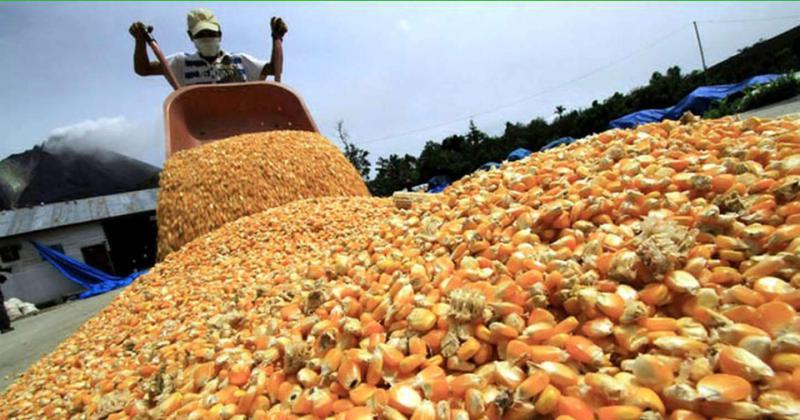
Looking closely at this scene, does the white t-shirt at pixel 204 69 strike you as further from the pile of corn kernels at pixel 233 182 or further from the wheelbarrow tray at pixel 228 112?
the pile of corn kernels at pixel 233 182

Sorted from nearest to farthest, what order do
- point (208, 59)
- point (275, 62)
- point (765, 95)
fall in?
point (208, 59)
point (275, 62)
point (765, 95)

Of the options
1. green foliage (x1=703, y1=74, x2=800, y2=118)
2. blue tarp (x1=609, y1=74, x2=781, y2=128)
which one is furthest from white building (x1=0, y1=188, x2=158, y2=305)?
green foliage (x1=703, y1=74, x2=800, y2=118)

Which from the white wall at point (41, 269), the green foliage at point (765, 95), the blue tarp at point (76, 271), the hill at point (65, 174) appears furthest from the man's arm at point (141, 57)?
the hill at point (65, 174)

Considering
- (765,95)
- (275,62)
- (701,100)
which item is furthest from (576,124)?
(275,62)

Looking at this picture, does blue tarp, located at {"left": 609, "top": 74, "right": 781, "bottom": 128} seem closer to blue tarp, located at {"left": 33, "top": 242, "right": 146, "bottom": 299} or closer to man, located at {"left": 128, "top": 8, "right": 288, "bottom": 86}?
man, located at {"left": 128, "top": 8, "right": 288, "bottom": 86}

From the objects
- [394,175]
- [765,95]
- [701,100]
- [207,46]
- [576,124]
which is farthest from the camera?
[394,175]

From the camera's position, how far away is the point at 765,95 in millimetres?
12242

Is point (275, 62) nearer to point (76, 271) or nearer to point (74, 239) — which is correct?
point (76, 271)

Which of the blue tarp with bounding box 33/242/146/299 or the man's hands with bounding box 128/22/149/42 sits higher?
the man's hands with bounding box 128/22/149/42

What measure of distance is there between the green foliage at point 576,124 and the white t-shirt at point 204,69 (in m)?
14.9

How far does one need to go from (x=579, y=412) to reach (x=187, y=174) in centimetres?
509

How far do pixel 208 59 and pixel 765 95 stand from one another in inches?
593

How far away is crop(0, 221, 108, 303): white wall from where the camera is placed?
54.3 feet

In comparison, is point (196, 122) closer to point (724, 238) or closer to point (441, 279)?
point (441, 279)
